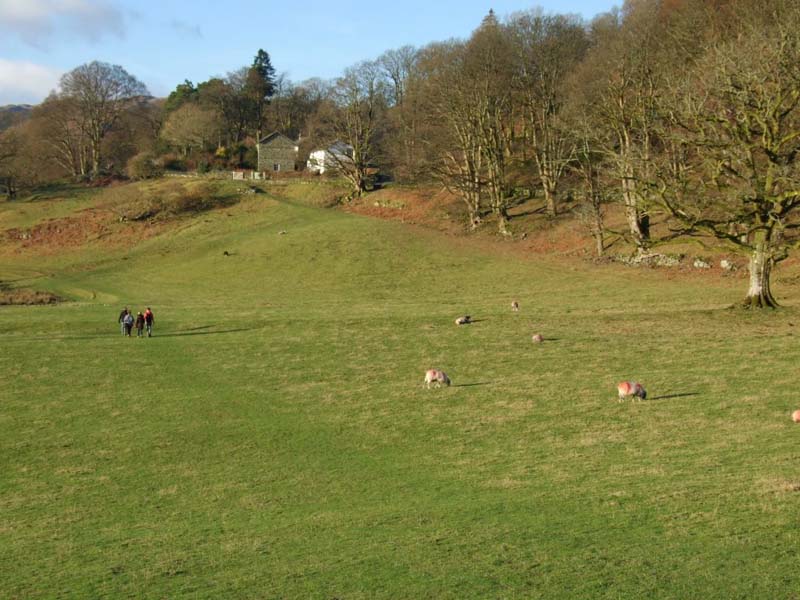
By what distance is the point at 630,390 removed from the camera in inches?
989

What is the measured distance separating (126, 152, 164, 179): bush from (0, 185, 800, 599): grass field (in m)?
74.9

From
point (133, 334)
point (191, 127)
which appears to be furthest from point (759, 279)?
point (191, 127)

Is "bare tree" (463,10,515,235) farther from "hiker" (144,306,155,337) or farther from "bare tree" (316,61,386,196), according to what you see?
"hiker" (144,306,155,337)

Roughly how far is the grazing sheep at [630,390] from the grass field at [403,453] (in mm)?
806

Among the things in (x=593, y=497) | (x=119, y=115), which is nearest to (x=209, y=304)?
(x=593, y=497)

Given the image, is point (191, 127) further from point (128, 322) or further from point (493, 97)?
point (128, 322)

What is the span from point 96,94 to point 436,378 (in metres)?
112

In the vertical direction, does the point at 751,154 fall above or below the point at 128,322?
above

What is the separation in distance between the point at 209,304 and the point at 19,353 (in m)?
18.7

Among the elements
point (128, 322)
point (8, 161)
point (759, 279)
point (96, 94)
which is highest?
point (96, 94)

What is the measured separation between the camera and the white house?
10689 centimetres

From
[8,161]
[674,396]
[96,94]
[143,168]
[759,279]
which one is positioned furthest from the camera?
[96,94]

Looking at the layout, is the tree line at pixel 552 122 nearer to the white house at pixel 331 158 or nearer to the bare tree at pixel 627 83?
the bare tree at pixel 627 83

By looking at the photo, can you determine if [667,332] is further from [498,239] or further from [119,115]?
[119,115]
